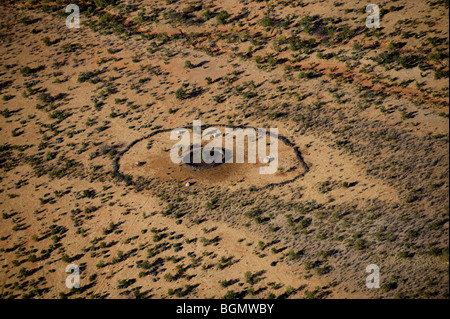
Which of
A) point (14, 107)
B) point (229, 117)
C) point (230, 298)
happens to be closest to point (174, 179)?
point (229, 117)

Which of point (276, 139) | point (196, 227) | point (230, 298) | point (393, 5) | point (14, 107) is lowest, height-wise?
point (230, 298)

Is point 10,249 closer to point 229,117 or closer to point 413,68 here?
point 229,117

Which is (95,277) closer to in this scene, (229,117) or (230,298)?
(230,298)

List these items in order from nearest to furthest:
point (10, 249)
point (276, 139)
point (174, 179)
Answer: point (10, 249) < point (174, 179) < point (276, 139)

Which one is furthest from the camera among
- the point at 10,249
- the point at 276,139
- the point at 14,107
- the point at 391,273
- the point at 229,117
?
the point at 14,107

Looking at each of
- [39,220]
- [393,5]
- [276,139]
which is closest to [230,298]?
[276,139]

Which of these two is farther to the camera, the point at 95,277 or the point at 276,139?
the point at 276,139

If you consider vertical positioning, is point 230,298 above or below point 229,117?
below
